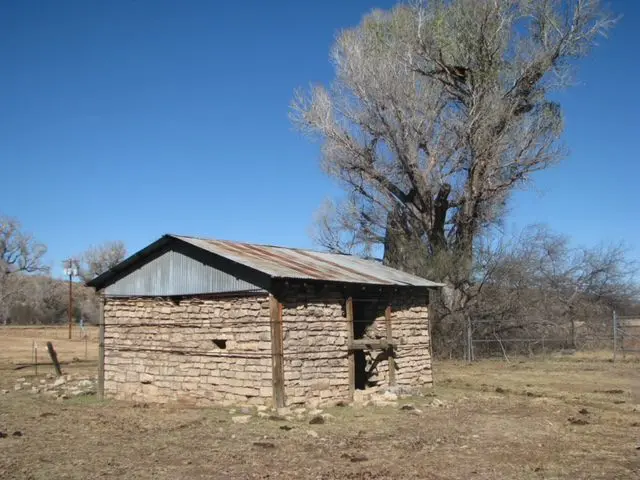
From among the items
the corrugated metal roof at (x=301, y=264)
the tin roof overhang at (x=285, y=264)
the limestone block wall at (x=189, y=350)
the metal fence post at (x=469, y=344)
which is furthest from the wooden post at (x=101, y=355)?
the metal fence post at (x=469, y=344)

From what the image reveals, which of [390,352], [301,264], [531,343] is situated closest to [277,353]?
[301,264]

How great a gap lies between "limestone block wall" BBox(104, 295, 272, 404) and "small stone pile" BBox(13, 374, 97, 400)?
3.28ft

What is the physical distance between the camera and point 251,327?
13977mm

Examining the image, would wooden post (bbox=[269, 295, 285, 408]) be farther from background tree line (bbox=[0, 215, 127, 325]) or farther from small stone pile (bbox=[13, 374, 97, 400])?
background tree line (bbox=[0, 215, 127, 325])

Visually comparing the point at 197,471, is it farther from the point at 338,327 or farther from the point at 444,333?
the point at 444,333

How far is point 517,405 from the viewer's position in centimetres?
1416

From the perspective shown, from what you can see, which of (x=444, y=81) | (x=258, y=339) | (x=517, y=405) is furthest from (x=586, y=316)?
(x=258, y=339)

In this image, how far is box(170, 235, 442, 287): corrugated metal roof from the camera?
14.3 metres

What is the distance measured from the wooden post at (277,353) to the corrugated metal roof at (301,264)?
0.75 metres

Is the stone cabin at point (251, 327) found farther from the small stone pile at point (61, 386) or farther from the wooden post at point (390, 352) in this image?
the small stone pile at point (61, 386)

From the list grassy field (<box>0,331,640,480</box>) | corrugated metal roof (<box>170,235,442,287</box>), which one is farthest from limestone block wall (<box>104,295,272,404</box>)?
corrugated metal roof (<box>170,235,442,287</box>)

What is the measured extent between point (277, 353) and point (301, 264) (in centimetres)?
322

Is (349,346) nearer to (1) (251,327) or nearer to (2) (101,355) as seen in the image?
(1) (251,327)

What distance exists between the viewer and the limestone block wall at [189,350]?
13836 mm
